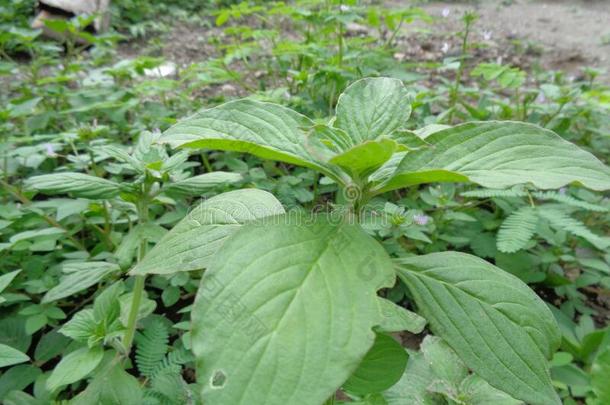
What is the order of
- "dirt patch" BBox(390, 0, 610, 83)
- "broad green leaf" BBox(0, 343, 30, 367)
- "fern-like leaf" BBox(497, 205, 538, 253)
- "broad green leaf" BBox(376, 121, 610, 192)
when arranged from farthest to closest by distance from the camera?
"dirt patch" BBox(390, 0, 610, 83)
"fern-like leaf" BBox(497, 205, 538, 253)
"broad green leaf" BBox(0, 343, 30, 367)
"broad green leaf" BBox(376, 121, 610, 192)

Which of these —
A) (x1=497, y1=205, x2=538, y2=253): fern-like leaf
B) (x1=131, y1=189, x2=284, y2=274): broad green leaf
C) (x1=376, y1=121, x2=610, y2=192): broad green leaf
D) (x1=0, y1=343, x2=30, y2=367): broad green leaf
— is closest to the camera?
(x1=376, y1=121, x2=610, y2=192): broad green leaf

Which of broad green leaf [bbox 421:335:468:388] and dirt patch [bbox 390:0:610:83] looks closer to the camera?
broad green leaf [bbox 421:335:468:388]

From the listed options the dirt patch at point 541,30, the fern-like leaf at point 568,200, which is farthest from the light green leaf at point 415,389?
the dirt patch at point 541,30

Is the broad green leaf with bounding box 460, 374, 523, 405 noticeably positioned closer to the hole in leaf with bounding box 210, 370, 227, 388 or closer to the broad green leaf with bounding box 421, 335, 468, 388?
the broad green leaf with bounding box 421, 335, 468, 388

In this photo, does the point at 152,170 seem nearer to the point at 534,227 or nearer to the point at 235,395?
the point at 235,395

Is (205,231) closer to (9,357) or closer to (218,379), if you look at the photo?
(218,379)

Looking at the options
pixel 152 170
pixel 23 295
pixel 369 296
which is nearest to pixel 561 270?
pixel 369 296

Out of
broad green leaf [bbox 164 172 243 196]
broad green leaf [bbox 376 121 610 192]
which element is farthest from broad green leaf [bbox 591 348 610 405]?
broad green leaf [bbox 164 172 243 196]

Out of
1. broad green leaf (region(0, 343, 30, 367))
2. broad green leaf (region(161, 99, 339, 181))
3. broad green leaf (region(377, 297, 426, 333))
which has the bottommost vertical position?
broad green leaf (region(0, 343, 30, 367))

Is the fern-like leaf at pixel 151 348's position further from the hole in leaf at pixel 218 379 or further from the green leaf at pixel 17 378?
the hole in leaf at pixel 218 379
